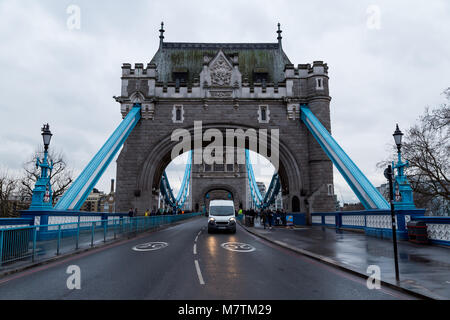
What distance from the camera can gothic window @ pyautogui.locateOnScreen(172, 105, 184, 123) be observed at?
25688 millimetres

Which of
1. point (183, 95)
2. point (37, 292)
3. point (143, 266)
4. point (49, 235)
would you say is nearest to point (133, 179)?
point (183, 95)

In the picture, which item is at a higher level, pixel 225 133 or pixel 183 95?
pixel 183 95

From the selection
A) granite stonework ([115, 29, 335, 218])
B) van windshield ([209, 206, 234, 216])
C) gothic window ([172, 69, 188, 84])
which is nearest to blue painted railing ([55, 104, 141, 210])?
granite stonework ([115, 29, 335, 218])

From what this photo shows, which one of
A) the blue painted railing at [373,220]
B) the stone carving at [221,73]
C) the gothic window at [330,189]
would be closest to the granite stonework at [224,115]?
the stone carving at [221,73]

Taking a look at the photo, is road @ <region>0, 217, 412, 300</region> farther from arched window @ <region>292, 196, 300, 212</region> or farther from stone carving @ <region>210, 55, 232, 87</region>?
stone carving @ <region>210, 55, 232, 87</region>

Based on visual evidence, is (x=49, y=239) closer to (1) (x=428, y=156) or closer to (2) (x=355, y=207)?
(1) (x=428, y=156)

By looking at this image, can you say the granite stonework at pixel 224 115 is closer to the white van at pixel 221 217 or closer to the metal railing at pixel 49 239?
the white van at pixel 221 217

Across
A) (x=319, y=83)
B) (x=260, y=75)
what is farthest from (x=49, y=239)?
(x=260, y=75)

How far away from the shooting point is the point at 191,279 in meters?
6.26

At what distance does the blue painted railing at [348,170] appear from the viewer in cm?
1673

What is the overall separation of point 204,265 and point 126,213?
665 inches

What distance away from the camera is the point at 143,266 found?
25.3ft
